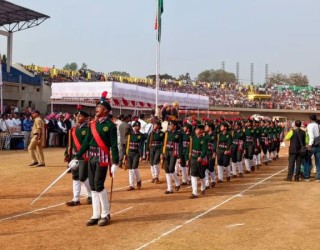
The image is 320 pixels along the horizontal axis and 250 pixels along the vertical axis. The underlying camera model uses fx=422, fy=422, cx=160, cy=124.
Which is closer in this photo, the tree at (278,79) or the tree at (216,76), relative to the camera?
the tree at (278,79)

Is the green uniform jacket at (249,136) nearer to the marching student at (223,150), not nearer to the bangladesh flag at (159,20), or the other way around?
the marching student at (223,150)

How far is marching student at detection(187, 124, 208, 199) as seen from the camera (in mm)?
10570

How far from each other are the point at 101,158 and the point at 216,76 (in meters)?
109

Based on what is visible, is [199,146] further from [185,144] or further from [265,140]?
[265,140]

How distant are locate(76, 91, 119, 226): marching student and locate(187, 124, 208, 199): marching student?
10.5 ft

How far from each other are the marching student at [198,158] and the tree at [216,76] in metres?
103

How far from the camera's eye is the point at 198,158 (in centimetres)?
1073

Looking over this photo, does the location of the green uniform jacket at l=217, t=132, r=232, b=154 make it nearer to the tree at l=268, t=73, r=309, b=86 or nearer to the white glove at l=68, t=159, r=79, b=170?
the white glove at l=68, t=159, r=79, b=170

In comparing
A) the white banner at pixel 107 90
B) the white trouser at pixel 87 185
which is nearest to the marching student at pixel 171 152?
the white trouser at pixel 87 185

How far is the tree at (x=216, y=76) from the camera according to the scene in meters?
113

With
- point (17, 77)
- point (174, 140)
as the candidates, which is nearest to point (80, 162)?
point (174, 140)

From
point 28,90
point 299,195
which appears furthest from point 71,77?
point 299,195

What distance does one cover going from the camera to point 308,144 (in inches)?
558

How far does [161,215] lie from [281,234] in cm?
243
